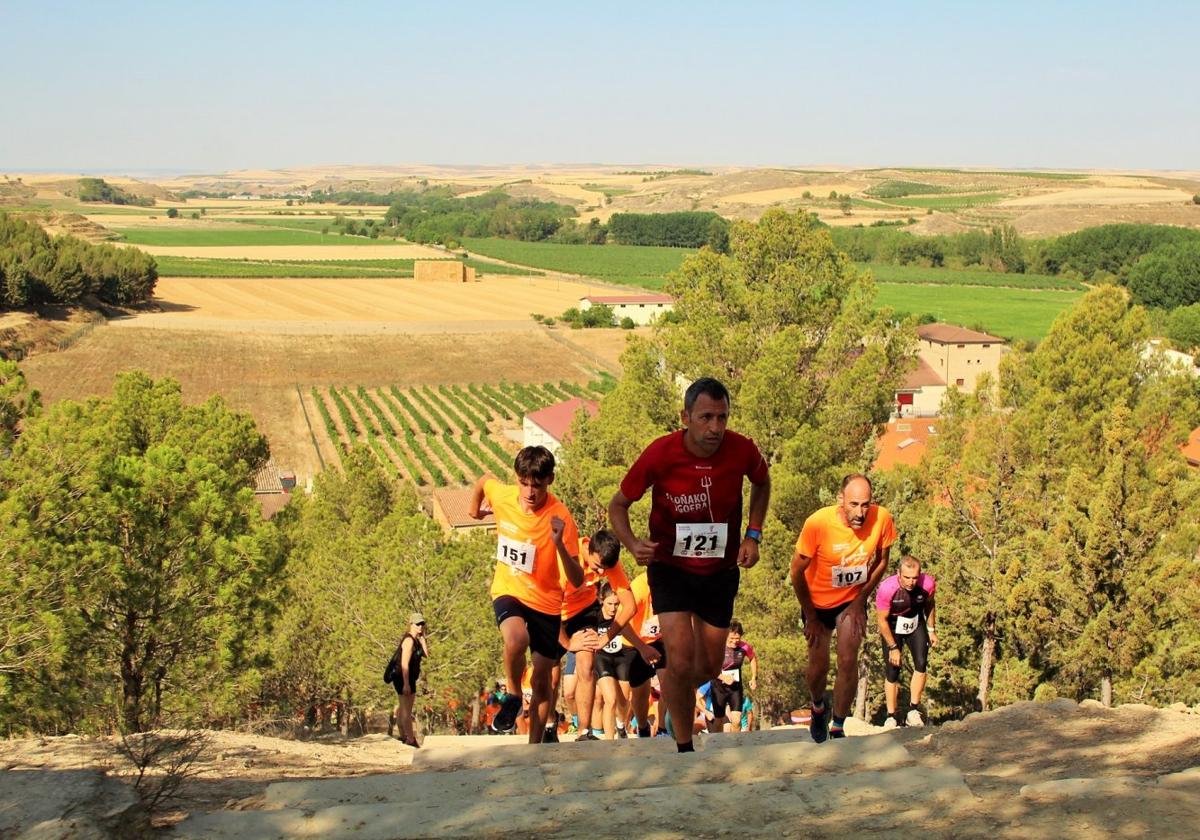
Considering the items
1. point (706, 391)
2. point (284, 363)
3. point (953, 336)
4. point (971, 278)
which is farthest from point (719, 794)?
point (971, 278)

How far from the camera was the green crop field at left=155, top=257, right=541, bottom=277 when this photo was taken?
128125 millimetres

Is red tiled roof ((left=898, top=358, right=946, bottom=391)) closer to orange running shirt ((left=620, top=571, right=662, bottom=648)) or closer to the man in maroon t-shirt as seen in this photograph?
orange running shirt ((left=620, top=571, right=662, bottom=648))

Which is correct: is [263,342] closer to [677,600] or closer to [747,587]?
[747,587]

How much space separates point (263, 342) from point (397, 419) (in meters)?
26.9

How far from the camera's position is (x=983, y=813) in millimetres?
5117

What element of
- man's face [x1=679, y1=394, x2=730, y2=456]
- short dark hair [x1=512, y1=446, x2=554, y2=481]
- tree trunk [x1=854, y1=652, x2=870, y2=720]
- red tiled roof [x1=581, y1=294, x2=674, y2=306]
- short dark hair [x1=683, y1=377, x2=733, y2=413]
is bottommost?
red tiled roof [x1=581, y1=294, x2=674, y2=306]

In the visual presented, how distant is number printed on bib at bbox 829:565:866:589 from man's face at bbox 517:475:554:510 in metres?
1.92

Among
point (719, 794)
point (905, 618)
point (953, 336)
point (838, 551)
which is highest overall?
point (838, 551)

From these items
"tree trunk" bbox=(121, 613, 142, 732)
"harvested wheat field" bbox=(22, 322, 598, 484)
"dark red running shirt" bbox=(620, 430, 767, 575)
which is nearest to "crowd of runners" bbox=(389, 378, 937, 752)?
"dark red running shirt" bbox=(620, 430, 767, 575)

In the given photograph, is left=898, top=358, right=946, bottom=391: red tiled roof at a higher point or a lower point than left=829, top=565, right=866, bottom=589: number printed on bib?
lower

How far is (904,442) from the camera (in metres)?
41.9

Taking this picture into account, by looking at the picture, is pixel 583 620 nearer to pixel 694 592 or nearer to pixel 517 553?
pixel 517 553

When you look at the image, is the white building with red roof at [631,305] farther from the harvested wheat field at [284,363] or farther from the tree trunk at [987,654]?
the tree trunk at [987,654]

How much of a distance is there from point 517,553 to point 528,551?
0.09m
